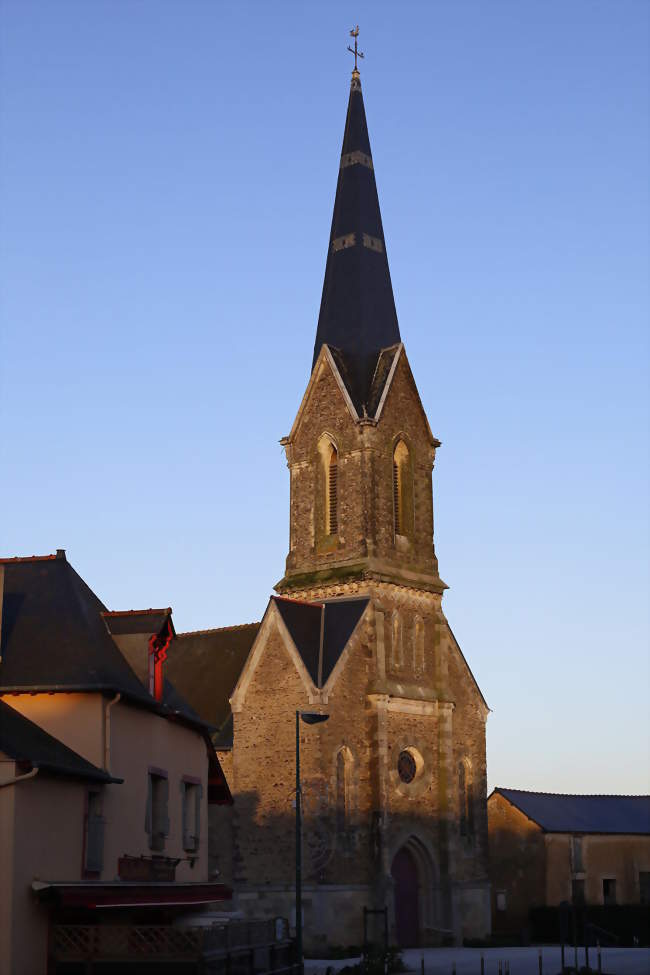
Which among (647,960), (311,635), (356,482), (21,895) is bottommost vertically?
(647,960)

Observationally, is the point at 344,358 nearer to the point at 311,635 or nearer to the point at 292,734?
the point at 311,635

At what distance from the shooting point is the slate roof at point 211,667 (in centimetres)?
4941

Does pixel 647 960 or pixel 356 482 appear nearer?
pixel 647 960

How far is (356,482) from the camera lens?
162ft

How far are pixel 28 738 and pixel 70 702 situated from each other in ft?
4.55

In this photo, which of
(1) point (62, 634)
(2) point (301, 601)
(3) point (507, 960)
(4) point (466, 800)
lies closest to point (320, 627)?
(2) point (301, 601)

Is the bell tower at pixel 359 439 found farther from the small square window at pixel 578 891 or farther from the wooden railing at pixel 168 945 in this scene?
the wooden railing at pixel 168 945

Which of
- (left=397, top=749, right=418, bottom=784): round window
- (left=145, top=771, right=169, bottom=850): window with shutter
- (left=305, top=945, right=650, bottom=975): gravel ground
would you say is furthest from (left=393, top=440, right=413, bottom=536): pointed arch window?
(left=145, top=771, right=169, bottom=850): window with shutter

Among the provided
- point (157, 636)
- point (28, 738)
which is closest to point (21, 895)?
point (28, 738)

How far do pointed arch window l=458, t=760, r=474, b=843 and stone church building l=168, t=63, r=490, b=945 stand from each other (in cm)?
9

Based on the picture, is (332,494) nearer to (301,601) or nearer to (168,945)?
(301,601)

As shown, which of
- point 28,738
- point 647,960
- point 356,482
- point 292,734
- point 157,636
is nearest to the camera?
point 28,738

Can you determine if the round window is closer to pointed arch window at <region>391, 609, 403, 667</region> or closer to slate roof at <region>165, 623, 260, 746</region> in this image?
pointed arch window at <region>391, 609, 403, 667</region>

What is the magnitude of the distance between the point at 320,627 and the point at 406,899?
32.1 ft
